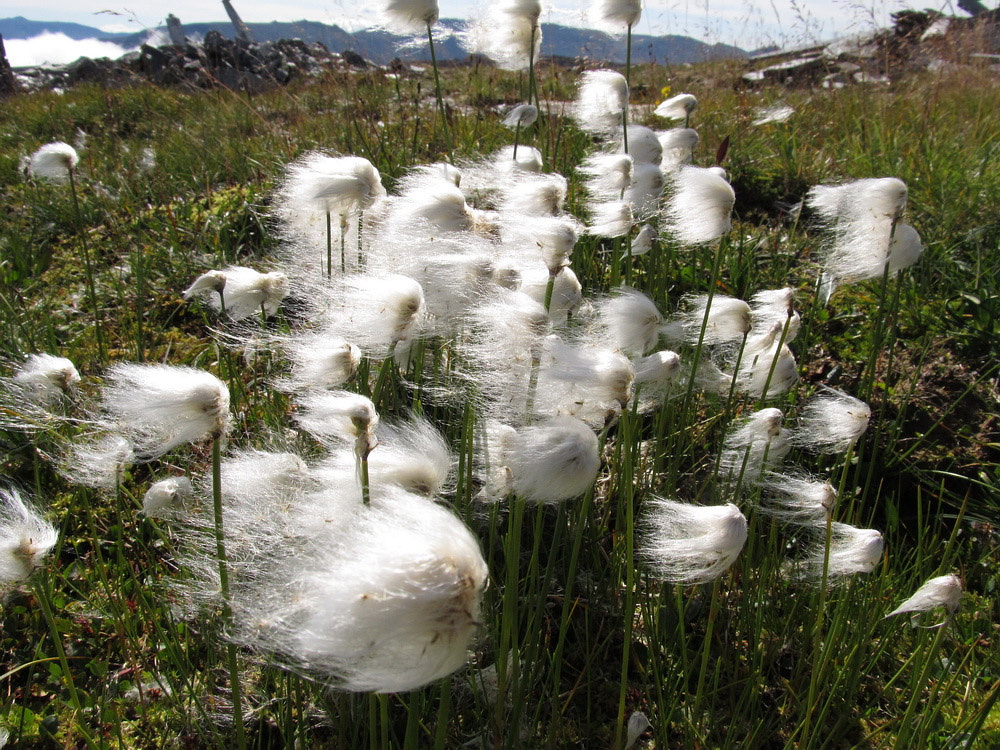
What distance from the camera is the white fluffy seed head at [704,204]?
5.24 ft

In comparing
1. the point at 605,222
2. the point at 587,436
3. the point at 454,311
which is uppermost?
the point at 605,222

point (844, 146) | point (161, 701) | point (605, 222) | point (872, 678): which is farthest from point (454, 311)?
point (844, 146)

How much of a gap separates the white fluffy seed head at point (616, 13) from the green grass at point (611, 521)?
0.77 metres

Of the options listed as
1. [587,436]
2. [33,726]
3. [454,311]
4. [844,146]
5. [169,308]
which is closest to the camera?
[587,436]

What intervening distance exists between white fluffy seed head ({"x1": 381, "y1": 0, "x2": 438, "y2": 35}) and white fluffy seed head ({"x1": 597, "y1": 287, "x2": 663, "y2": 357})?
1239 millimetres

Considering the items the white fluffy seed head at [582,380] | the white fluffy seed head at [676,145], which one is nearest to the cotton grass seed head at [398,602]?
the white fluffy seed head at [582,380]

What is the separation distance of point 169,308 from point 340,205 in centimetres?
199

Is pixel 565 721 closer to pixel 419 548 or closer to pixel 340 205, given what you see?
pixel 419 548

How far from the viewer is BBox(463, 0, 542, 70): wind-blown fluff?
2293mm

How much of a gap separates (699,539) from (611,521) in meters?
0.83

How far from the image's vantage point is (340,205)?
5.41 ft

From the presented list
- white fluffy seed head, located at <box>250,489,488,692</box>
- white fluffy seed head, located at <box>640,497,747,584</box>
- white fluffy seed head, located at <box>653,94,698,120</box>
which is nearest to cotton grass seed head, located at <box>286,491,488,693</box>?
white fluffy seed head, located at <box>250,489,488,692</box>

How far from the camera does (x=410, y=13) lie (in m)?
2.11

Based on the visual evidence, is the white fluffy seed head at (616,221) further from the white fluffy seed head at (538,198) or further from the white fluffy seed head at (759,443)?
the white fluffy seed head at (759,443)
